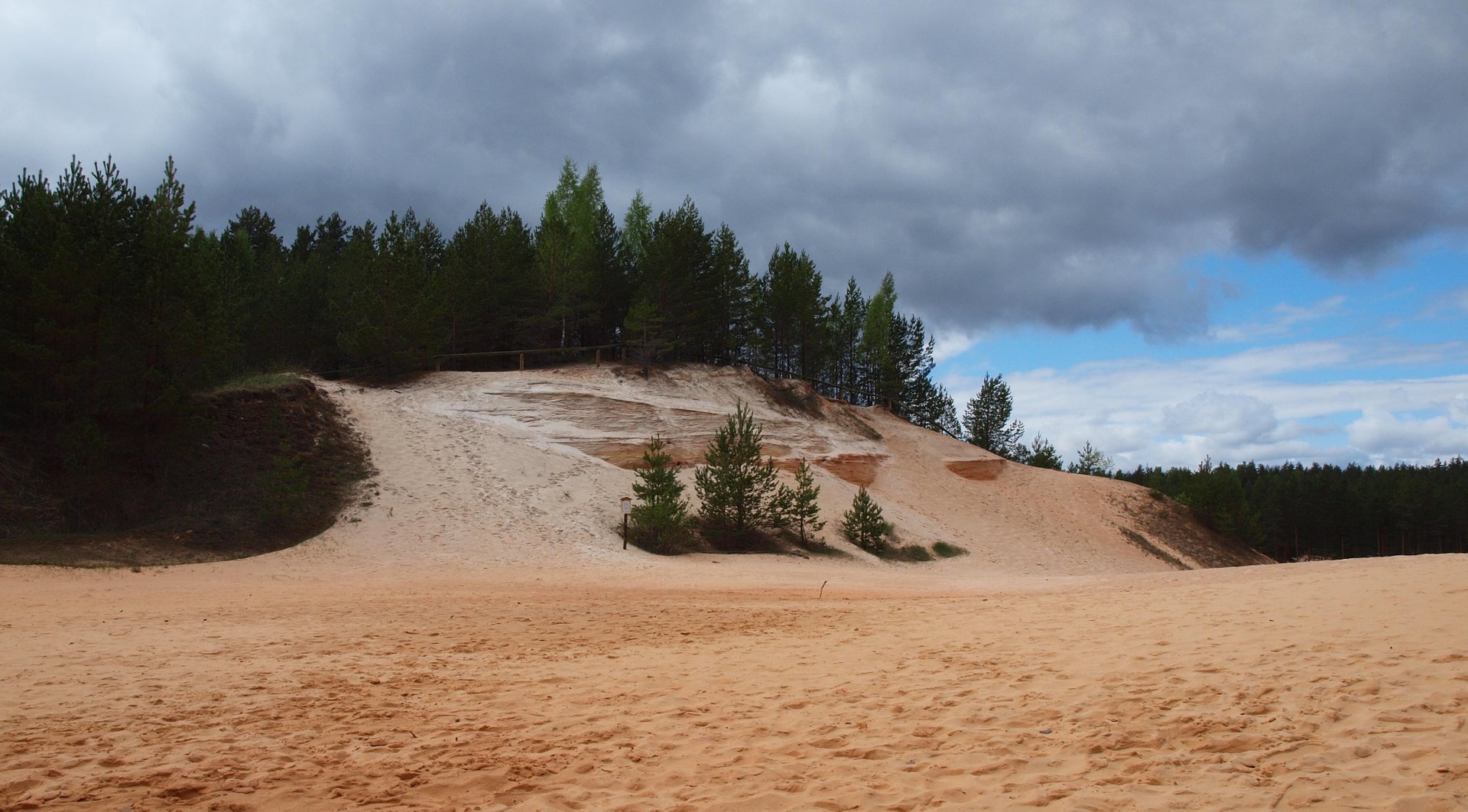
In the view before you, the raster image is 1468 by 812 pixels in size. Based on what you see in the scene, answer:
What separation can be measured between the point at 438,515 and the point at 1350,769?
2560cm

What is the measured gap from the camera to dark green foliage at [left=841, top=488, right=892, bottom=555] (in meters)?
32.2

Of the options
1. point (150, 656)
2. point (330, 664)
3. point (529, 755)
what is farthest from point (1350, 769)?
point (150, 656)

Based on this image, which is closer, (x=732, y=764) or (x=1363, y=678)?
(x=732, y=764)

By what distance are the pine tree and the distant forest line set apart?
14729 millimetres

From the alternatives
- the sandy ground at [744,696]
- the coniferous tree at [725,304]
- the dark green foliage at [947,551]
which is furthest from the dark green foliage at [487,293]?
the sandy ground at [744,696]

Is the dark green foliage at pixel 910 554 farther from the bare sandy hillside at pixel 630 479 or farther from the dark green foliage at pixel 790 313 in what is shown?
the dark green foliage at pixel 790 313

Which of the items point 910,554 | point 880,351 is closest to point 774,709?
point 910,554

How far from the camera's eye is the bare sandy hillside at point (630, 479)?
26109mm

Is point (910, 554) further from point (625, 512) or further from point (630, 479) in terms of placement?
point (625, 512)

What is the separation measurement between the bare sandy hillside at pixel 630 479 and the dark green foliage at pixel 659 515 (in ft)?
3.47

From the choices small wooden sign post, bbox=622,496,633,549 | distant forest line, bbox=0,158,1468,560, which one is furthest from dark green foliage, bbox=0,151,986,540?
small wooden sign post, bbox=622,496,633,549

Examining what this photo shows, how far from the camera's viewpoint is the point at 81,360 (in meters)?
22.4

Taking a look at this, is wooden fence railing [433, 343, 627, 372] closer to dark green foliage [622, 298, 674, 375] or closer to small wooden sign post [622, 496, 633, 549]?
dark green foliage [622, 298, 674, 375]

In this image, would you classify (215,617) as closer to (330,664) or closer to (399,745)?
(330,664)
